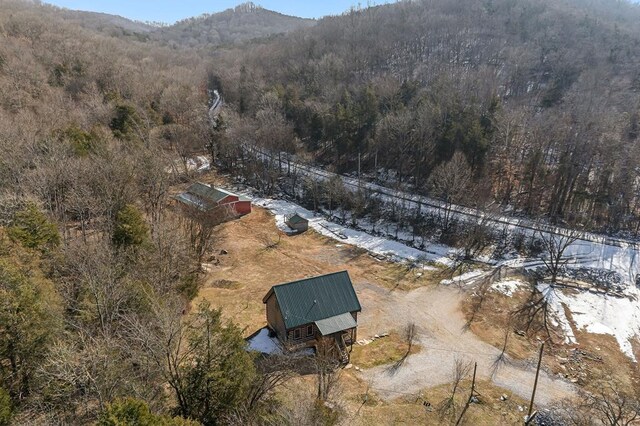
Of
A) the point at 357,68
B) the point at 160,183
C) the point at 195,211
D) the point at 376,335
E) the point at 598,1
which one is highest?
the point at 598,1

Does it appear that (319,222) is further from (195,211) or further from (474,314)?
(474,314)

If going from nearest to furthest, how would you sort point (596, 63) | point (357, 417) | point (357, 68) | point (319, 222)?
point (357, 417) < point (319, 222) < point (596, 63) < point (357, 68)

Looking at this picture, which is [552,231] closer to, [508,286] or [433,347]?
[508,286]

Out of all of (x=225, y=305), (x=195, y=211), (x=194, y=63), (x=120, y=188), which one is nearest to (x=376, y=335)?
(x=225, y=305)

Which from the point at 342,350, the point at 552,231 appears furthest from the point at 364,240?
the point at 342,350

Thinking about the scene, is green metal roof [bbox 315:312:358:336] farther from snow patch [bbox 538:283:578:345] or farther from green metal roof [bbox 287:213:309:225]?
green metal roof [bbox 287:213:309:225]

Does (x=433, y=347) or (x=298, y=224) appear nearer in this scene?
(x=433, y=347)

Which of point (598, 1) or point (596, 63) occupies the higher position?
point (598, 1)

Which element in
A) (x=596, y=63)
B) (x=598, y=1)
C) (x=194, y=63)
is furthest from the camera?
(x=598, y=1)
